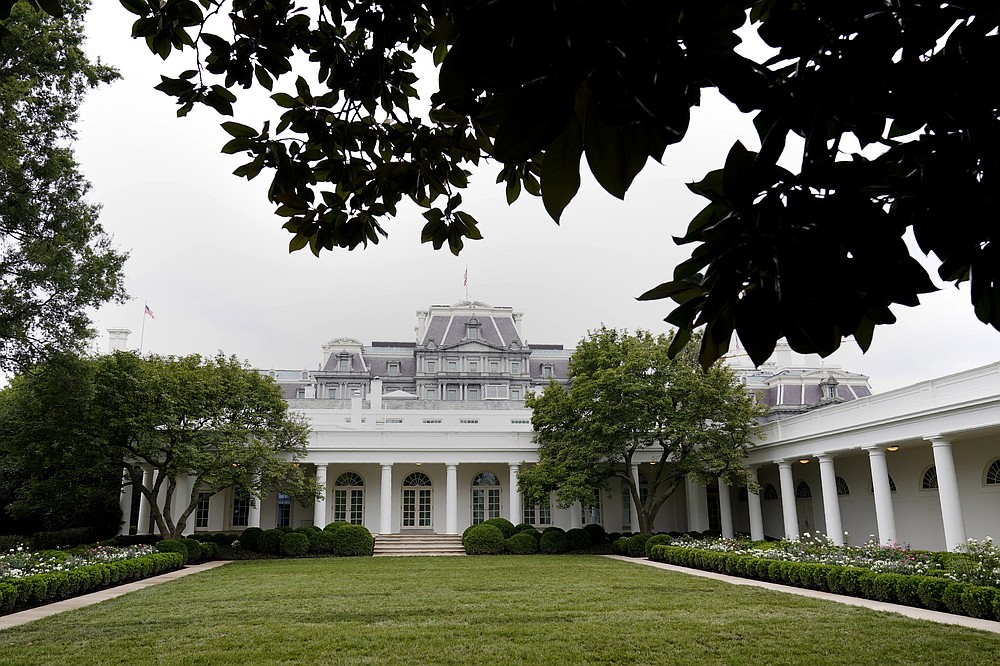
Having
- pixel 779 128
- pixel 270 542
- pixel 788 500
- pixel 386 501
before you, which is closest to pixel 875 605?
pixel 779 128

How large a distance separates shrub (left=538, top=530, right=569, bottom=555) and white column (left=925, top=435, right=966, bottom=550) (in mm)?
12431

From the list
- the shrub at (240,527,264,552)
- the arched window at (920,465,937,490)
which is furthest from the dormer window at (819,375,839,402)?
the shrub at (240,527,264,552)

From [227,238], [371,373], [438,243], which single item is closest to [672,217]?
[438,243]

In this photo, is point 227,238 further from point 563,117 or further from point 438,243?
point 563,117

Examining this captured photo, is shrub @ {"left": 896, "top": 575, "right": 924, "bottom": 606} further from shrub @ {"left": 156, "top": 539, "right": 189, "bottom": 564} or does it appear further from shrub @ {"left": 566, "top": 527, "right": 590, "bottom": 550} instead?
shrub @ {"left": 156, "top": 539, "right": 189, "bottom": 564}

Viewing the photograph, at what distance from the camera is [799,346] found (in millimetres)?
1298

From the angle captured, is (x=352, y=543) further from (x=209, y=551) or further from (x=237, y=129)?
(x=237, y=129)

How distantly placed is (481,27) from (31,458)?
27999mm

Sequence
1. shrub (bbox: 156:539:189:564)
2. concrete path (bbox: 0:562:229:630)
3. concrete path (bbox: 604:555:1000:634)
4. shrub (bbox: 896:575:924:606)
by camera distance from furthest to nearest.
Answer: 1. shrub (bbox: 156:539:189:564)
2. shrub (bbox: 896:575:924:606)
3. concrete path (bbox: 0:562:229:630)
4. concrete path (bbox: 604:555:1000:634)

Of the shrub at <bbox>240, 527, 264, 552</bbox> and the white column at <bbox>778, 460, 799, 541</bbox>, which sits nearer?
the white column at <bbox>778, 460, 799, 541</bbox>

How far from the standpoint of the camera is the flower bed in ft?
40.2

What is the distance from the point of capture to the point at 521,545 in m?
26.0

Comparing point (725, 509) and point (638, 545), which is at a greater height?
point (725, 509)

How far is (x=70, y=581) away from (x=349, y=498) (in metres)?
19.3
